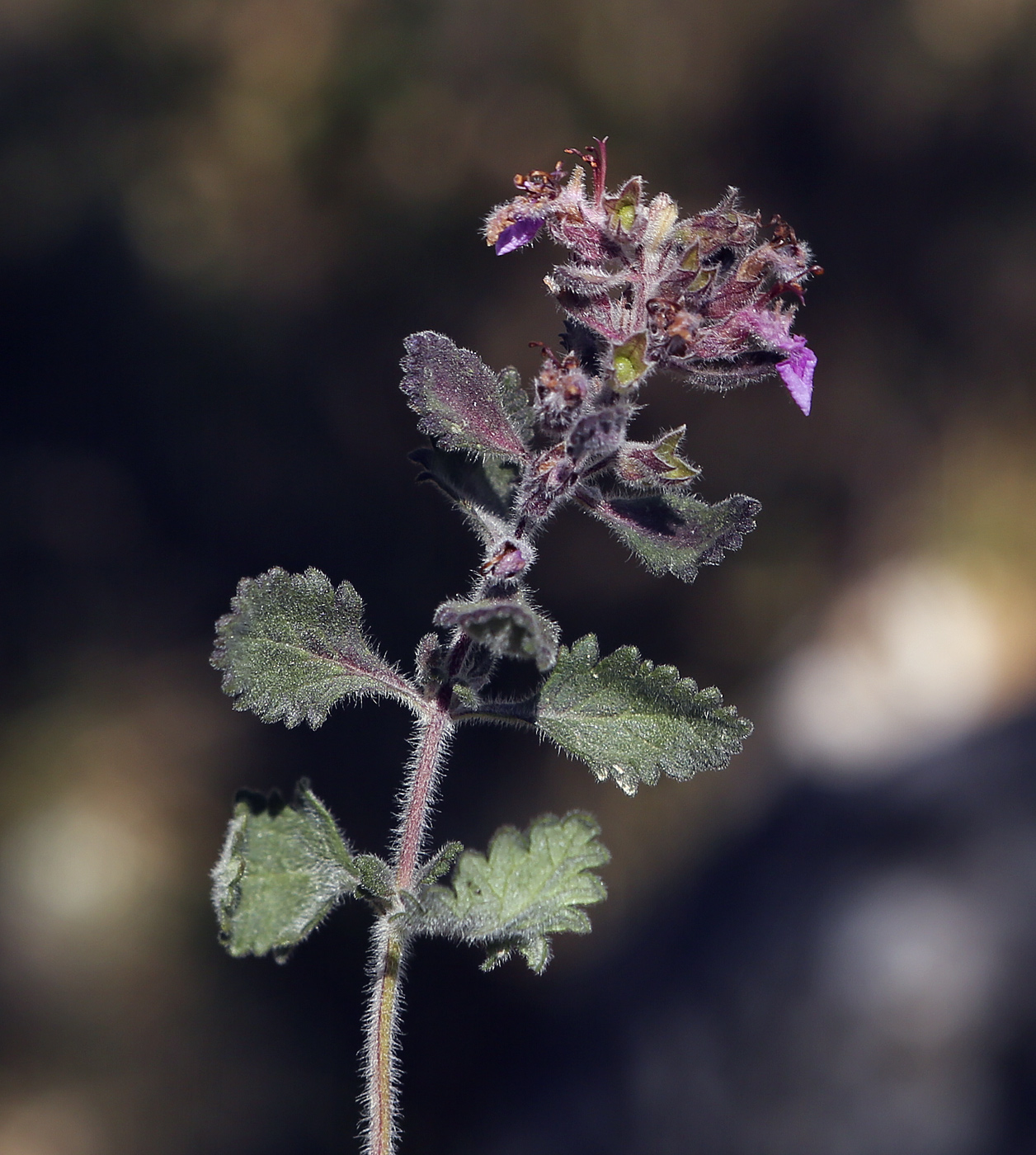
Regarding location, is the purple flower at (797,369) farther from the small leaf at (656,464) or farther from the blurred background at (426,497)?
the blurred background at (426,497)

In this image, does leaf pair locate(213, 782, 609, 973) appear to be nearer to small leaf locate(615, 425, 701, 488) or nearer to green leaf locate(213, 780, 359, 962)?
green leaf locate(213, 780, 359, 962)

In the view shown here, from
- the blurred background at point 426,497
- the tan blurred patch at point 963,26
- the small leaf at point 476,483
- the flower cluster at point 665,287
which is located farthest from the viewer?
the tan blurred patch at point 963,26

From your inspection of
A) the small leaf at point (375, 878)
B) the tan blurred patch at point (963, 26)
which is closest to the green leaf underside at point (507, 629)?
the small leaf at point (375, 878)

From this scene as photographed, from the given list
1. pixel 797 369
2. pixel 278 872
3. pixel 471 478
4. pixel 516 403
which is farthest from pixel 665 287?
pixel 278 872

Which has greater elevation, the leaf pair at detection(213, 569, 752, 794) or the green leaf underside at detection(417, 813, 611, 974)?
the leaf pair at detection(213, 569, 752, 794)

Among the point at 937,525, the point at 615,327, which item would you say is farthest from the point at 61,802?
the point at 937,525

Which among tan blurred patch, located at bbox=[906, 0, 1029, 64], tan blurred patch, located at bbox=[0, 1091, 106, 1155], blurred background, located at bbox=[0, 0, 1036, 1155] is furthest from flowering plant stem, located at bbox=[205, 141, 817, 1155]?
tan blurred patch, located at bbox=[906, 0, 1029, 64]
